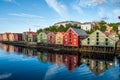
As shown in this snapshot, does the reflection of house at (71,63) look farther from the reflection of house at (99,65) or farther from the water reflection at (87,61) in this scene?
the reflection of house at (99,65)

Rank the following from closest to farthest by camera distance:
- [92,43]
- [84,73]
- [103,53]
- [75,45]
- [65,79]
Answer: [65,79], [84,73], [103,53], [92,43], [75,45]

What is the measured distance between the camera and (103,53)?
90.9 metres

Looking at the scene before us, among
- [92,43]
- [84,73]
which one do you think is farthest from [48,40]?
[84,73]

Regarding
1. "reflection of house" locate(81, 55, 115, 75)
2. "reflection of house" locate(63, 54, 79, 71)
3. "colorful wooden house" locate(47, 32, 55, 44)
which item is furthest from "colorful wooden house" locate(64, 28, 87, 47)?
"reflection of house" locate(81, 55, 115, 75)

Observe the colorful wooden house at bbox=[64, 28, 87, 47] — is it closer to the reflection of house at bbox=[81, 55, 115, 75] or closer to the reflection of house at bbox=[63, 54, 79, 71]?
the reflection of house at bbox=[63, 54, 79, 71]

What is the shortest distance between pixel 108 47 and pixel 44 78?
5193 centimetres

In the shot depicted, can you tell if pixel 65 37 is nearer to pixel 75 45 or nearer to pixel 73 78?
pixel 75 45

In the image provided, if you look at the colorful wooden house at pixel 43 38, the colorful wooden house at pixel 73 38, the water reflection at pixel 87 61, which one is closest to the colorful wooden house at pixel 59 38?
the colorful wooden house at pixel 73 38

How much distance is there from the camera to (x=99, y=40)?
310 feet

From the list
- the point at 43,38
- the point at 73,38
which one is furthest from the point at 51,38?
the point at 73,38

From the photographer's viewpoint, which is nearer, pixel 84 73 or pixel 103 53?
pixel 84 73

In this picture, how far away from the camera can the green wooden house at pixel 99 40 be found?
90.6m

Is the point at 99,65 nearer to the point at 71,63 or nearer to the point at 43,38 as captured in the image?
the point at 71,63

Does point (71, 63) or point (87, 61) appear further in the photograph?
point (87, 61)
